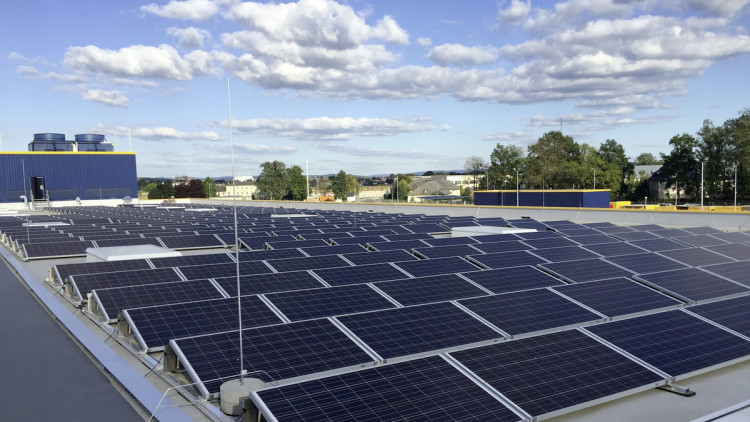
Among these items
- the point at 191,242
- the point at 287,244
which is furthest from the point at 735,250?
the point at 191,242

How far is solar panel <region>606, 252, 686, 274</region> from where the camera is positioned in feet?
55.3

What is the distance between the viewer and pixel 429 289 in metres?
12.8

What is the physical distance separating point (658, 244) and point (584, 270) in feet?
32.9

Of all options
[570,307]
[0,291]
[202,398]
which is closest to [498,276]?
[570,307]

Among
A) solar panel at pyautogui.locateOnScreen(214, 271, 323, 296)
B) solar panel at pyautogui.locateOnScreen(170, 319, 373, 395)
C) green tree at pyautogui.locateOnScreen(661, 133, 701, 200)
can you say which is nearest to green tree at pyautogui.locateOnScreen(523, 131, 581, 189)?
green tree at pyautogui.locateOnScreen(661, 133, 701, 200)

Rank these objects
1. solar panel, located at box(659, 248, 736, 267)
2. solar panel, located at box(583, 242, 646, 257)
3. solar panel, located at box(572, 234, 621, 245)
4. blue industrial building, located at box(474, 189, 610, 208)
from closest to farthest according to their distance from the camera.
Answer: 1. solar panel, located at box(659, 248, 736, 267)
2. solar panel, located at box(583, 242, 646, 257)
3. solar panel, located at box(572, 234, 621, 245)
4. blue industrial building, located at box(474, 189, 610, 208)

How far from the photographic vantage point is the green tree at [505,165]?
12081 centimetres

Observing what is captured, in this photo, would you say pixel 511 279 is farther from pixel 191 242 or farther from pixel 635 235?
pixel 191 242

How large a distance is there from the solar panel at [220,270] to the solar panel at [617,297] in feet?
29.4

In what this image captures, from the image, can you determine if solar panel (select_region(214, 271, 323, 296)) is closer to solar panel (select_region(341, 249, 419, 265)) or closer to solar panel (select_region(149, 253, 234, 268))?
solar panel (select_region(341, 249, 419, 265))

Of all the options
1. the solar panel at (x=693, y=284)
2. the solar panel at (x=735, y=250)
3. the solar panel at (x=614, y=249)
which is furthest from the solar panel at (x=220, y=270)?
the solar panel at (x=735, y=250)

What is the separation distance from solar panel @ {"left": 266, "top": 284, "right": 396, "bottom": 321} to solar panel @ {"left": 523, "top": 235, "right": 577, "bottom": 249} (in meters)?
12.7

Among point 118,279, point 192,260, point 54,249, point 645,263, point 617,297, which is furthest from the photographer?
point 54,249

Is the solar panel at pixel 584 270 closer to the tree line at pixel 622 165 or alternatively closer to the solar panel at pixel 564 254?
the solar panel at pixel 564 254
